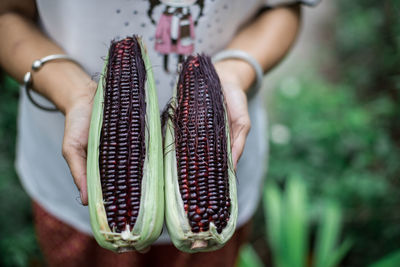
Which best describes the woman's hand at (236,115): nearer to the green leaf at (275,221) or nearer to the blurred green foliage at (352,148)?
the green leaf at (275,221)

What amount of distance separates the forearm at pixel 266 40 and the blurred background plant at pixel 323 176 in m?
0.85

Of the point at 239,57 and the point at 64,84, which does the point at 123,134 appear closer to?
the point at 64,84

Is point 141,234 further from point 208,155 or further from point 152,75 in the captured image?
point 152,75

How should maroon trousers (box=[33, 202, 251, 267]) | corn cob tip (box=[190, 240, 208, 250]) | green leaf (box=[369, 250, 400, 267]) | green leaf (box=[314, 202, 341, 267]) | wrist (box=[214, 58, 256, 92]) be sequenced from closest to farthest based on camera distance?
corn cob tip (box=[190, 240, 208, 250]) < wrist (box=[214, 58, 256, 92]) < maroon trousers (box=[33, 202, 251, 267]) < green leaf (box=[369, 250, 400, 267]) < green leaf (box=[314, 202, 341, 267])

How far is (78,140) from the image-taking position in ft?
2.35

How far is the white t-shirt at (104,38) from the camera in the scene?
75 centimetres

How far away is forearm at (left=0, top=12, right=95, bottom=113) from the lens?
78cm

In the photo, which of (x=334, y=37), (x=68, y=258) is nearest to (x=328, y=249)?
(x=68, y=258)

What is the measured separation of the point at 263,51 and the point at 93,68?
15.5 inches

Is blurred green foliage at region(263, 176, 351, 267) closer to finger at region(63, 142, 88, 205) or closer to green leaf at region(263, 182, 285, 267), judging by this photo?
green leaf at region(263, 182, 285, 267)

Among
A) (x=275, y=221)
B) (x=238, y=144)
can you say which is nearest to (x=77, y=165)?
(x=238, y=144)

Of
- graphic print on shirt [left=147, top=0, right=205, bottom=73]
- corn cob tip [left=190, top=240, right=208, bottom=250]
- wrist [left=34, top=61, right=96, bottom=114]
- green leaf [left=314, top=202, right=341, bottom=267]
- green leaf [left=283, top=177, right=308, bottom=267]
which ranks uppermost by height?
graphic print on shirt [left=147, top=0, right=205, bottom=73]

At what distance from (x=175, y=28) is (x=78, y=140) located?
277mm

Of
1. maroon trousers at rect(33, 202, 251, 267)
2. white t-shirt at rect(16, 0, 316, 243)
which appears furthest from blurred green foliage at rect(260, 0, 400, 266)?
white t-shirt at rect(16, 0, 316, 243)
